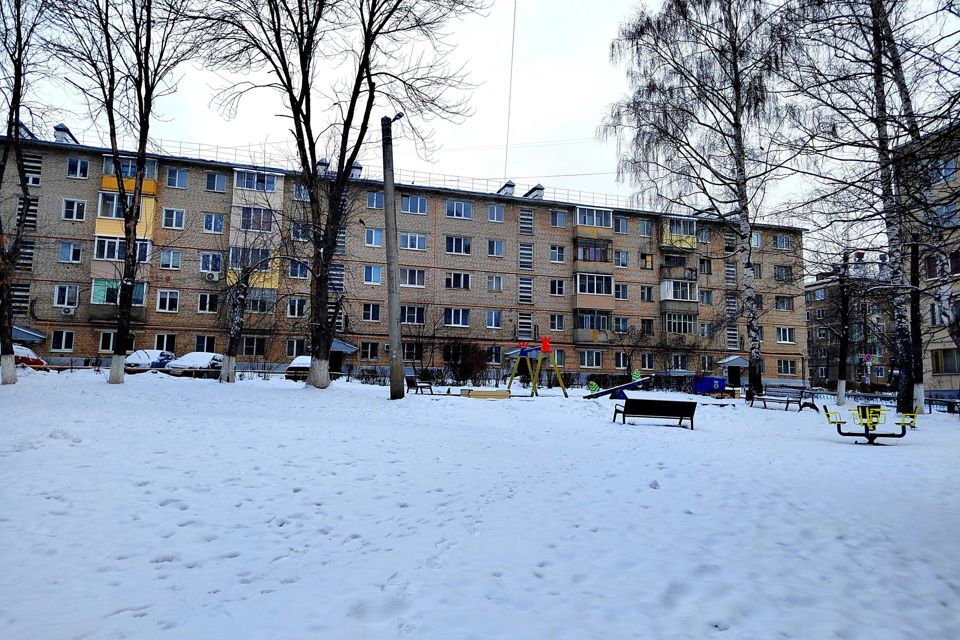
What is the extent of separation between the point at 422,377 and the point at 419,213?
14.9 meters

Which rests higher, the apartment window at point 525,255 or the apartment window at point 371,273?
the apartment window at point 525,255

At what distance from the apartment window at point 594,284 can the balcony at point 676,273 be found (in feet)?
14.8

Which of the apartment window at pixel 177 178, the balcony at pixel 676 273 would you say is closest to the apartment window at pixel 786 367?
the balcony at pixel 676 273

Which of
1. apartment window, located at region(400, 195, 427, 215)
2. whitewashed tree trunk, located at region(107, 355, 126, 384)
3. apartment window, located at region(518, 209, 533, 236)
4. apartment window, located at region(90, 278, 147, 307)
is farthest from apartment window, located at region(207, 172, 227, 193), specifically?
whitewashed tree trunk, located at region(107, 355, 126, 384)

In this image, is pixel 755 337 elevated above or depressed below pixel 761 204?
below

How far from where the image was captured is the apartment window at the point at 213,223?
36.7 metres

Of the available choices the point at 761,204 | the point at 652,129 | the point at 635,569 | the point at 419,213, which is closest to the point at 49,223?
the point at 419,213

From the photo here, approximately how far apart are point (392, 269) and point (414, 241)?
2305 cm

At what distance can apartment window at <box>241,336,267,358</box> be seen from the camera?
1407 inches

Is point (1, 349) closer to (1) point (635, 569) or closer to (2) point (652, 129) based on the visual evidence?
(1) point (635, 569)

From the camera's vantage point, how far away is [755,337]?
72.3 ft

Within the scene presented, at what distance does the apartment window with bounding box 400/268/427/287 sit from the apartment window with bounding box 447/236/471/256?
257 cm

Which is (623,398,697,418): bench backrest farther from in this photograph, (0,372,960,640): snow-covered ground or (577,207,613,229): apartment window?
(577,207,613,229): apartment window

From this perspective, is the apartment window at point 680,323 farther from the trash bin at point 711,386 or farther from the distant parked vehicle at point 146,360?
the distant parked vehicle at point 146,360
